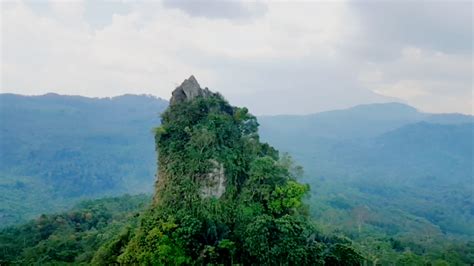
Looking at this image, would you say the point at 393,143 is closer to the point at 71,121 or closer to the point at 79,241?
the point at 71,121

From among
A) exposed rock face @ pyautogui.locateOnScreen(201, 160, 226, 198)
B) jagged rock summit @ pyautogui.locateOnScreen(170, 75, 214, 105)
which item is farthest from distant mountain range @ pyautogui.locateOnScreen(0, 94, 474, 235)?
exposed rock face @ pyautogui.locateOnScreen(201, 160, 226, 198)

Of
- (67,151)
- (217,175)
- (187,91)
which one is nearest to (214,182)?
(217,175)

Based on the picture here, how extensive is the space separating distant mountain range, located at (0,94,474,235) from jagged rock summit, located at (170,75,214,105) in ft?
138

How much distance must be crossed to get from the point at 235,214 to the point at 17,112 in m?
147

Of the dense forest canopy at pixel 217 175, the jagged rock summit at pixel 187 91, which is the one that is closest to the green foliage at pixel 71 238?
the dense forest canopy at pixel 217 175

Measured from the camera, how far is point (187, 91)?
23.4m

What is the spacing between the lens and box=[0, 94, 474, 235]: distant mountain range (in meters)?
82.0

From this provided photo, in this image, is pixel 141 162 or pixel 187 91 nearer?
pixel 187 91

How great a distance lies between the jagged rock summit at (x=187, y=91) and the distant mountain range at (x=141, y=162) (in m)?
41.9

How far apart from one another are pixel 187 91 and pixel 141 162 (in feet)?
377

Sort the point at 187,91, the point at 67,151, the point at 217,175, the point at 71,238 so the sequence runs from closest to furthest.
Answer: the point at 217,175, the point at 187,91, the point at 71,238, the point at 67,151

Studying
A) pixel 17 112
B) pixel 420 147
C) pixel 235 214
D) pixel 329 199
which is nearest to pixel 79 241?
pixel 235 214

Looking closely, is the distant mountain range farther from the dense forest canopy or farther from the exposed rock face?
the exposed rock face

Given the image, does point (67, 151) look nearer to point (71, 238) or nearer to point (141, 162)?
point (141, 162)
